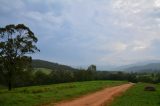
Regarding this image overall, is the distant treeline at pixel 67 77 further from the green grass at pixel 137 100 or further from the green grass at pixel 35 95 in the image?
the green grass at pixel 137 100

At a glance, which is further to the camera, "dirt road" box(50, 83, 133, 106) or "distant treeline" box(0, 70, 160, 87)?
"distant treeline" box(0, 70, 160, 87)

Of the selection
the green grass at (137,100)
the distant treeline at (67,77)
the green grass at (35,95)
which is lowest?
the green grass at (137,100)

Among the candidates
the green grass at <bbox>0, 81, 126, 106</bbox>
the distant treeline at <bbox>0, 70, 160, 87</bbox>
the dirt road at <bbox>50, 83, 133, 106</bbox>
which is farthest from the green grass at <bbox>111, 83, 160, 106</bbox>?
the distant treeline at <bbox>0, 70, 160, 87</bbox>

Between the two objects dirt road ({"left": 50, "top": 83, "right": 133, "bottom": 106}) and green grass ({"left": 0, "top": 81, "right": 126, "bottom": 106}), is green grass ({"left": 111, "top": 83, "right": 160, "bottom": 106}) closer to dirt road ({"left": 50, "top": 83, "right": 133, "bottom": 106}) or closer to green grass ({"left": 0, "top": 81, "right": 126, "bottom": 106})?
dirt road ({"left": 50, "top": 83, "right": 133, "bottom": 106})

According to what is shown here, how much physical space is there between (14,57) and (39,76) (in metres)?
51.8

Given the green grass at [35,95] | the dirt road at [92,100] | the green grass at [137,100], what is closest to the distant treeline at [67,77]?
the green grass at [35,95]

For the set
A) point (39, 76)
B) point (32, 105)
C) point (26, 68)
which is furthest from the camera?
point (39, 76)

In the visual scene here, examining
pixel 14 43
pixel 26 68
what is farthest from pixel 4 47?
pixel 26 68

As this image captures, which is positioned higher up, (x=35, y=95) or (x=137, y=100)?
(x=35, y=95)

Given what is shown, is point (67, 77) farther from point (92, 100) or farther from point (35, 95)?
point (92, 100)

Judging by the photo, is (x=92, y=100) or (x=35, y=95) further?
(x=35, y=95)

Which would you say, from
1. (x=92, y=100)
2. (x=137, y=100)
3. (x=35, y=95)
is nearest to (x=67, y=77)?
(x=35, y=95)

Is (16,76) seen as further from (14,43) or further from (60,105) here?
(60,105)

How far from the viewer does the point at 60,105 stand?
2762 centimetres
